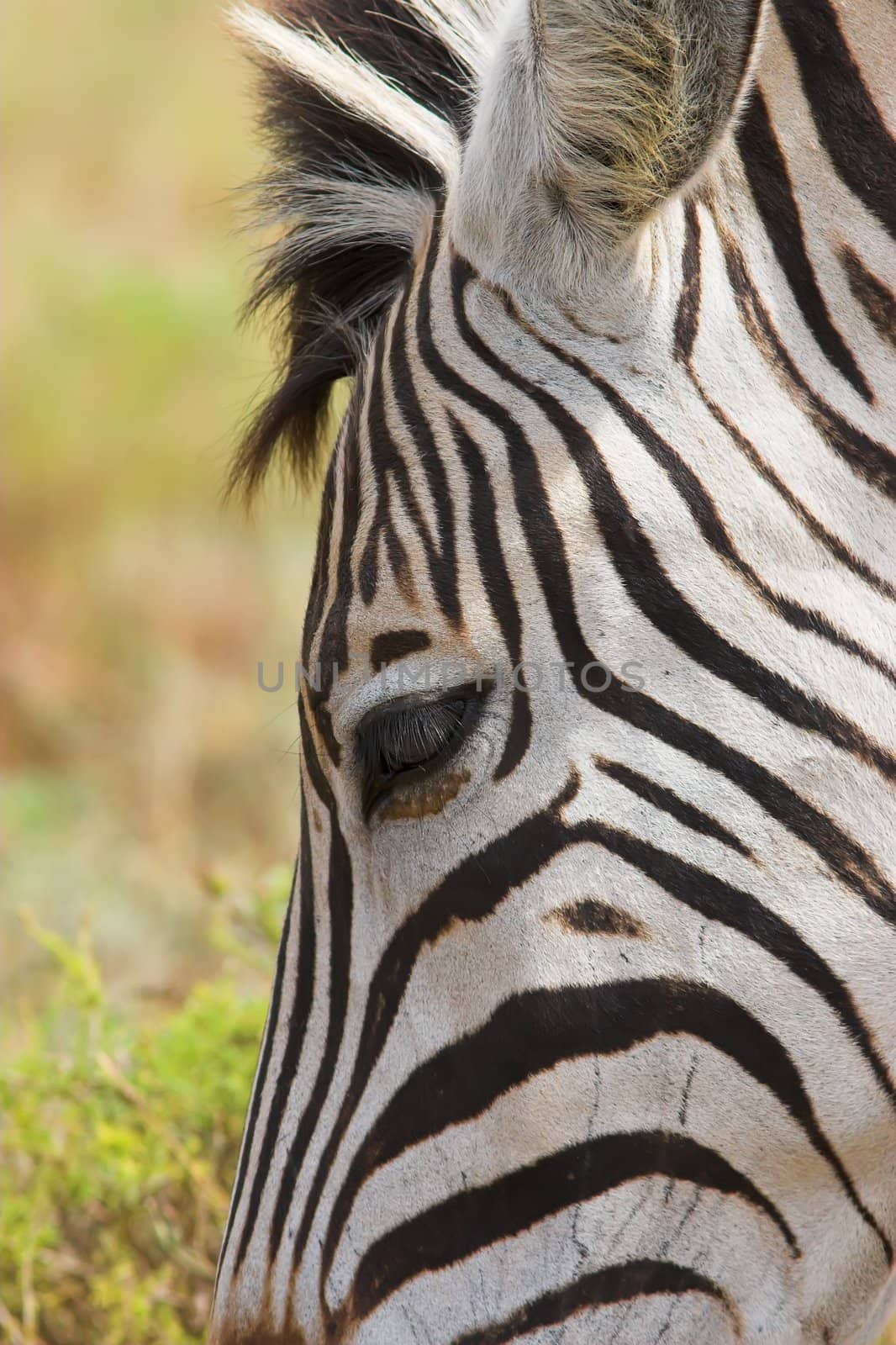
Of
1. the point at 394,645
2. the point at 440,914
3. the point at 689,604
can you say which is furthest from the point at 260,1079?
the point at 689,604

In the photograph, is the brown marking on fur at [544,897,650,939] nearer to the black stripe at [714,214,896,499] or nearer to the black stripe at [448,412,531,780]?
the black stripe at [448,412,531,780]

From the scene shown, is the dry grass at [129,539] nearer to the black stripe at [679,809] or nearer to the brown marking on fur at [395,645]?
the brown marking on fur at [395,645]

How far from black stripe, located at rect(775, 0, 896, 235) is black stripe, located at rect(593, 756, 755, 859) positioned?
77 cm

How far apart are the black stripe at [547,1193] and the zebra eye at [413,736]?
499mm

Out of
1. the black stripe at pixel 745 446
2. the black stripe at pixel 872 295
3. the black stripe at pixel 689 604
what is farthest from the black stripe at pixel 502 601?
the black stripe at pixel 872 295

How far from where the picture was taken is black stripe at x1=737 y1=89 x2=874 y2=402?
64.1 inches

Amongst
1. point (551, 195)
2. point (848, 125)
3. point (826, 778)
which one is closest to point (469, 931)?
point (826, 778)

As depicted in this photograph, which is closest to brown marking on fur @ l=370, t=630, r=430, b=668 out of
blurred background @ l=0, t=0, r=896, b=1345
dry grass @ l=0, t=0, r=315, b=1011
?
blurred background @ l=0, t=0, r=896, b=1345

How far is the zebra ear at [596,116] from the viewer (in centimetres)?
149

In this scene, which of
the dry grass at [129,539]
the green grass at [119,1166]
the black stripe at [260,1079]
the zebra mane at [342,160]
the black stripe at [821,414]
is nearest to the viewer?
the black stripe at [821,414]

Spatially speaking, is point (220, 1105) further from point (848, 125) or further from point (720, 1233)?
point (848, 125)

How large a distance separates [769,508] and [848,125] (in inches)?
20.7

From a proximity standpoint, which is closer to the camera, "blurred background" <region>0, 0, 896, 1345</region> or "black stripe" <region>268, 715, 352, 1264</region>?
"black stripe" <region>268, 715, 352, 1264</region>

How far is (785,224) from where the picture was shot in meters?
1.64
